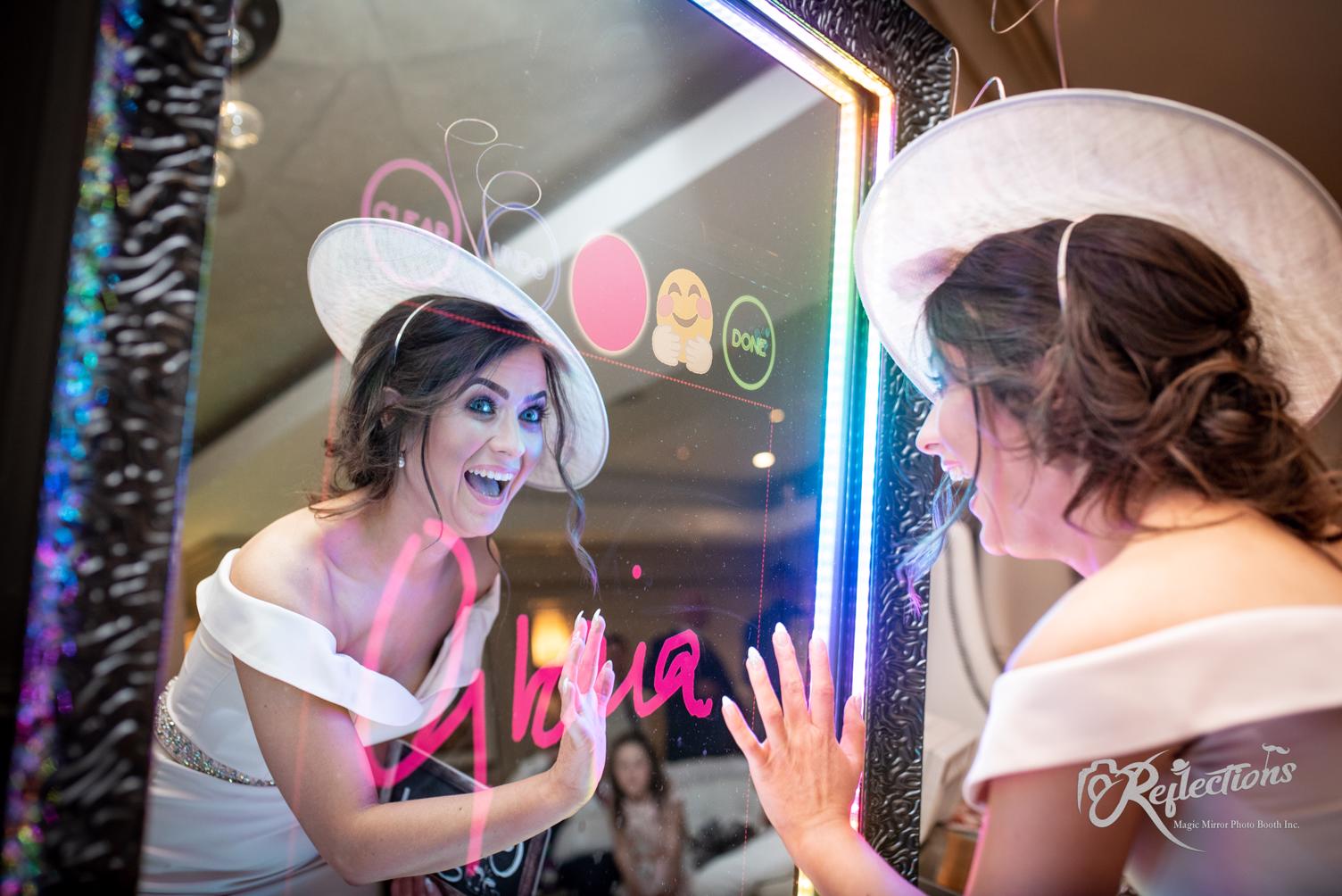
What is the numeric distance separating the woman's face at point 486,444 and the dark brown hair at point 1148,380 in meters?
0.55

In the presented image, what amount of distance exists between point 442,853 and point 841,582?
0.67m

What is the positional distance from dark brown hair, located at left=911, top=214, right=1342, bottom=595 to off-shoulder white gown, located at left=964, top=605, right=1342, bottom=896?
0.53ft

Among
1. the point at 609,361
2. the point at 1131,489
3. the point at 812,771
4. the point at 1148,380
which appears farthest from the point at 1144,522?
the point at 609,361

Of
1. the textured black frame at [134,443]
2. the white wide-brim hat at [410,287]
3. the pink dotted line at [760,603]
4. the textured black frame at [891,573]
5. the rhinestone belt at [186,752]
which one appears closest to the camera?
the textured black frame at [134,443]

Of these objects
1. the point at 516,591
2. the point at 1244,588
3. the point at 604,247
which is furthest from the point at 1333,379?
the point at 516,591

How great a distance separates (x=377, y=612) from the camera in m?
0.94

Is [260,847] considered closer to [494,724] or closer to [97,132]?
[494,724]

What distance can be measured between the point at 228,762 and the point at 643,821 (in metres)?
0.50

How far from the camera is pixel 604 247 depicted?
1.16m

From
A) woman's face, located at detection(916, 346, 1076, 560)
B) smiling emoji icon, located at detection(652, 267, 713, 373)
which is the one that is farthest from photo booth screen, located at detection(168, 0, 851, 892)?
woman's face, located at detection(916, 346, 1076, 560)

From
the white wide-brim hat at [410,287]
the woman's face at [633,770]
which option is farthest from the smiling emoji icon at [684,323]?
the woman's face at [633,770]

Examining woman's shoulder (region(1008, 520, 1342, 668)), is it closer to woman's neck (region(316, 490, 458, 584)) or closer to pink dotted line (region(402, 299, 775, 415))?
pink dotted line (region(402, 299, 775, 415))

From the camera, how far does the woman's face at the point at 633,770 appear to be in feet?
3.73

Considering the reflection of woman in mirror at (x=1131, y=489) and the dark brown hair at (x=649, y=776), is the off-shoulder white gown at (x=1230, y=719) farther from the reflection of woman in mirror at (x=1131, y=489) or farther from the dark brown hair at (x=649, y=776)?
the dark brown hair at (x=649, y=776)
